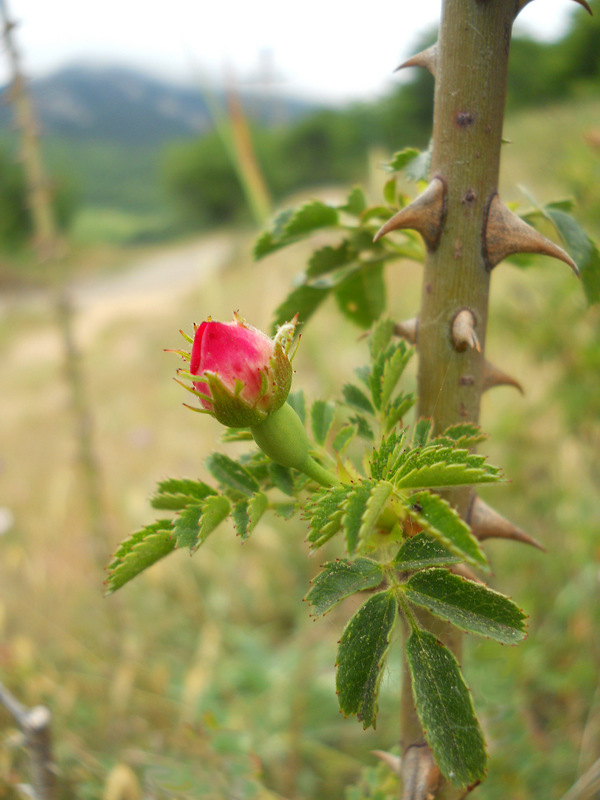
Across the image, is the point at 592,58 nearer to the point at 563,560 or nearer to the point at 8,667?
the point at 563,560

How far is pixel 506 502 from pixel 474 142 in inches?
63.3

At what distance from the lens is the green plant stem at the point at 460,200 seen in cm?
24

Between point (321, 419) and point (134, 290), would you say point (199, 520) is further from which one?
point (134, 290)

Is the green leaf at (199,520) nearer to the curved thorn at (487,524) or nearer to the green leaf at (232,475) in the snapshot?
the green leaf at (232,475)

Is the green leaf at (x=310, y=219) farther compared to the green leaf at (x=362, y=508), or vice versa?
the green leaf at (x=310, y=219)

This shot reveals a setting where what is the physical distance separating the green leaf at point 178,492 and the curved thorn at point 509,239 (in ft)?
0.57

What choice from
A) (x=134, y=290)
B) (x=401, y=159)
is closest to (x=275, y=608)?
(x=401, y=159)

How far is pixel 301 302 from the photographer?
379mm

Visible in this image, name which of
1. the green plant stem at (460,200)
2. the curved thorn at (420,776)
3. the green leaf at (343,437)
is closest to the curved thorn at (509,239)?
the green plant stem at (460,200)

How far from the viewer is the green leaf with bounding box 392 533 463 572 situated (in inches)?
9.1

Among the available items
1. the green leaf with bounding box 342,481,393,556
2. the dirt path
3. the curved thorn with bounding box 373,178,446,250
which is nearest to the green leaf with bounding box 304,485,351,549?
the green leaf with bounding box 342,481,393,556

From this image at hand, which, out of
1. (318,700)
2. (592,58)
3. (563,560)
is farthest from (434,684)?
(592,58)

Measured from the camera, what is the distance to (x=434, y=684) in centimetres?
23

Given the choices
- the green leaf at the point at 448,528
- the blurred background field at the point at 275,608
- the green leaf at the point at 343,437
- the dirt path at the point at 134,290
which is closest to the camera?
the green leaf at the point at 448,528
